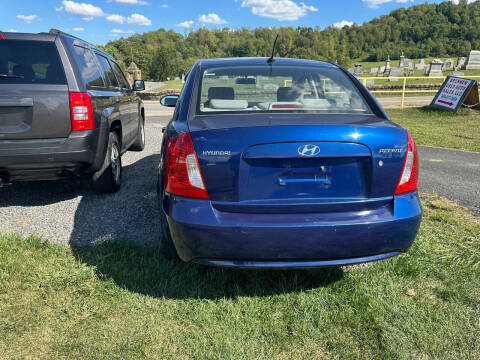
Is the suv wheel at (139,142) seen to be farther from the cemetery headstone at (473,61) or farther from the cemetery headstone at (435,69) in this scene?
the cemetery headstone at (473,61)

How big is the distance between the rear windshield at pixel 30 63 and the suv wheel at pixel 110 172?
0.97 metres

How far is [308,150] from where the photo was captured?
6.72 feet

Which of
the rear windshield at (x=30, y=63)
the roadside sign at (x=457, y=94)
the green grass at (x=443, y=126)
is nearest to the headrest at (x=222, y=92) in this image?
the rear windshield at (x=30, y=63)

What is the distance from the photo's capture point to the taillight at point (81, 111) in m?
3.62

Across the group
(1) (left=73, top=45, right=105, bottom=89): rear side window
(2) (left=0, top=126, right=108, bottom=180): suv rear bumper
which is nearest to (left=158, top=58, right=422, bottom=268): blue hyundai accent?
(2) (left=0, top=126, right=108, bottom=180): suv rear bumper

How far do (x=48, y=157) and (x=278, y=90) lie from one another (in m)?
2.24

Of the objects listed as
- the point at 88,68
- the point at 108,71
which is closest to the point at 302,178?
the point at 88,68

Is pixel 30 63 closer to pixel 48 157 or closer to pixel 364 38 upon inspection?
pixel 48 157

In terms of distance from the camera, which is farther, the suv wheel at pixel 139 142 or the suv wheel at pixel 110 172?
the suv wheel at pixel 139 142

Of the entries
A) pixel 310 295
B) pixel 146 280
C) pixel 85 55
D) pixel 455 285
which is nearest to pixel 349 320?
pixel 310 295

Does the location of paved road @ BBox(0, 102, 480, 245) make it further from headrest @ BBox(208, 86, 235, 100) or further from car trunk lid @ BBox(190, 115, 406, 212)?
car trunk lid @ BBox(190, 115, 406, 212)

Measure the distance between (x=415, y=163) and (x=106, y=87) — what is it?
3856 mm

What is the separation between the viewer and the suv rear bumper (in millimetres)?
3502

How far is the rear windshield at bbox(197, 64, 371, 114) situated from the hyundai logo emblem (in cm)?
56
